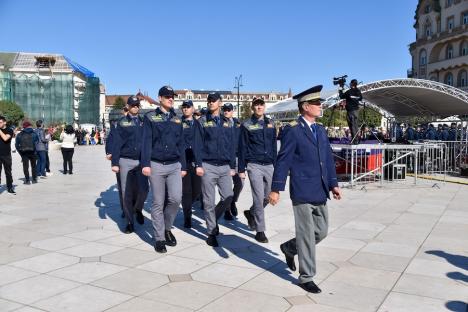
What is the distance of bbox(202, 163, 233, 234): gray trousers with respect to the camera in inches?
240

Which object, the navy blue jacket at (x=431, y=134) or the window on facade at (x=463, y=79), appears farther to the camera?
the window on facade at (x=463, y=79)

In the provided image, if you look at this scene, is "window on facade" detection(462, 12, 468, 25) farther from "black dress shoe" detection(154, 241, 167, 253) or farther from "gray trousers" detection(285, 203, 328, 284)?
"gray trousers" detection(285, 203, 328, 284)

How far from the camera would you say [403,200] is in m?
10.5

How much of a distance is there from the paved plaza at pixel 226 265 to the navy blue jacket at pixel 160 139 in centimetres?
118

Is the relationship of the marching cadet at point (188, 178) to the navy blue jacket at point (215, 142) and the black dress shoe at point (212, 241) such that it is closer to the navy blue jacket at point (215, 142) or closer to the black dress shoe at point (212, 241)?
the navy blue jacket at point (215, 142)

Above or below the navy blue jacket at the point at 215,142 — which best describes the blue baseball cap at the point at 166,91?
above

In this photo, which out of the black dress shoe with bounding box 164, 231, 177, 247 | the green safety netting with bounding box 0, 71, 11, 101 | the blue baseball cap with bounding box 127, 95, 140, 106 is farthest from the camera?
the green safety netting with bounding box 0, 71, 11, 101

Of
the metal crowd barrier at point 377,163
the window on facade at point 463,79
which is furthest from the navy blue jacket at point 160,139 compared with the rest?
the window on facade at point 463,79

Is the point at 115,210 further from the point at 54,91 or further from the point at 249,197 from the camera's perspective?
the point at 54,91

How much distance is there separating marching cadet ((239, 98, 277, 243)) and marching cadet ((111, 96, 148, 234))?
161cm

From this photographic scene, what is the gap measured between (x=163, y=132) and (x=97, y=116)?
3200 inches

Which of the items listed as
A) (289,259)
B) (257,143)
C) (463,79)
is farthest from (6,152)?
(463,79)

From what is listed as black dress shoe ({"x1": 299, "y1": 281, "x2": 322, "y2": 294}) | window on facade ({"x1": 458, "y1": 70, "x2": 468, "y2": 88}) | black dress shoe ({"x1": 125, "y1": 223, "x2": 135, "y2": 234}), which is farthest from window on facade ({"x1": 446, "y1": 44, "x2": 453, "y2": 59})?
black dress shoe ({"x1": 299, "y1": 281, "x2": 322, "y2": 294})

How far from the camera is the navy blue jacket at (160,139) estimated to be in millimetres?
5734
